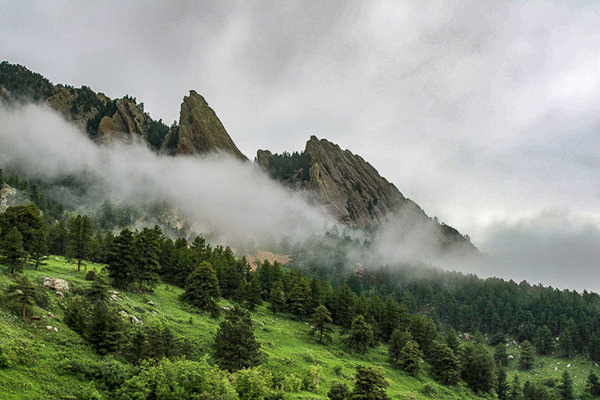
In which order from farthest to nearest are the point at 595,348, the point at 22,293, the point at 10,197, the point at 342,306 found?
the point at 10,197 → the point at 595,348 → the point at 342,306 → the point at 22,293

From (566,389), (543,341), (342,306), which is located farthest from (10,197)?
(543,341)

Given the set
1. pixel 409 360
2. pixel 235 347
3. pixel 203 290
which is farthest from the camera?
pixel 409 360

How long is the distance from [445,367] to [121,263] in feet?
228

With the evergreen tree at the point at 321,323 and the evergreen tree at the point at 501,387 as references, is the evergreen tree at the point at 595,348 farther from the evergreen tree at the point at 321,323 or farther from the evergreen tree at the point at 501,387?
the evergreen tree at the point at 321,323

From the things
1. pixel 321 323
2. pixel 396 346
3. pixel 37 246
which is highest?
pixel 37 246

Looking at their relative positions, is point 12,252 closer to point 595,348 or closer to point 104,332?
point 104,332

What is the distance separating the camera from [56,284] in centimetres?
4569

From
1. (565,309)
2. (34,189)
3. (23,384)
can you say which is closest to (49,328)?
(23,384)

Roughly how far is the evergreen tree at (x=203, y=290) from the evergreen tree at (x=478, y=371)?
5899 centimetres

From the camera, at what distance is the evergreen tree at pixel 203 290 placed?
7082cm

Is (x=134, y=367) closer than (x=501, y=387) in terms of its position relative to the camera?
Yes

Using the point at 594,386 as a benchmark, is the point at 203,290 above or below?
Answer: above

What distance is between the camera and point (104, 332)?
3638 centimetres

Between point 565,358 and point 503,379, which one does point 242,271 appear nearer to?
point 503,379
